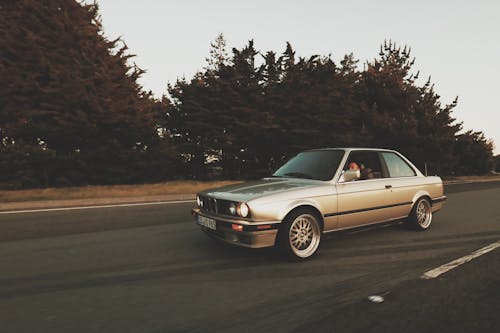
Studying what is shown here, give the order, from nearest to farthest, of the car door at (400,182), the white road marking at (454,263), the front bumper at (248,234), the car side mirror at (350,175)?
the white road marking at (454,263) < the front bumper at (248,234) < the car side mirror at (350,175) < the car door at (400,182)

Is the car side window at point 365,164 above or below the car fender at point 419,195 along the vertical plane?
above

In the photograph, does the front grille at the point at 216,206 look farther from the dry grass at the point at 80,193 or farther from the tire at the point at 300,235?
the dry grass at the point at 80,193

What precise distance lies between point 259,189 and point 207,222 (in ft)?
2.87

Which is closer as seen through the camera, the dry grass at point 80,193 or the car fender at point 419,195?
the car fender at point 419,195

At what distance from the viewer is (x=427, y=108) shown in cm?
2638

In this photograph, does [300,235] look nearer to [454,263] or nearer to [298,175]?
[298,175]

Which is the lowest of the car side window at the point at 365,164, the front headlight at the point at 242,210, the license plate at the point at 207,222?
the license plate at the point at 207,222

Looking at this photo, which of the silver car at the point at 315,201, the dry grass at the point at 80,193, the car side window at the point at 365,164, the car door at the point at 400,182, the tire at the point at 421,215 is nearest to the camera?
the silver car at the point at 315,201

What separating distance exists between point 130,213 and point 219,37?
34253 mm

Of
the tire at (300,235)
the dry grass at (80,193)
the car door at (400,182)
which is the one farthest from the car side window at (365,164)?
the dry grass at (80,193)

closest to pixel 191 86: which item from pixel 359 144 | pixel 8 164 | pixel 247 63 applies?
pixel 247 63

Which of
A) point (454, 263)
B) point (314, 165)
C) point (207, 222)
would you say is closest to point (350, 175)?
point (314, 165)

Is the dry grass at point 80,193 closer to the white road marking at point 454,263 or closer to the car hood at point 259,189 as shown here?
the car hood at point 259,189

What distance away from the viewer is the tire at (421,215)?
586cm
